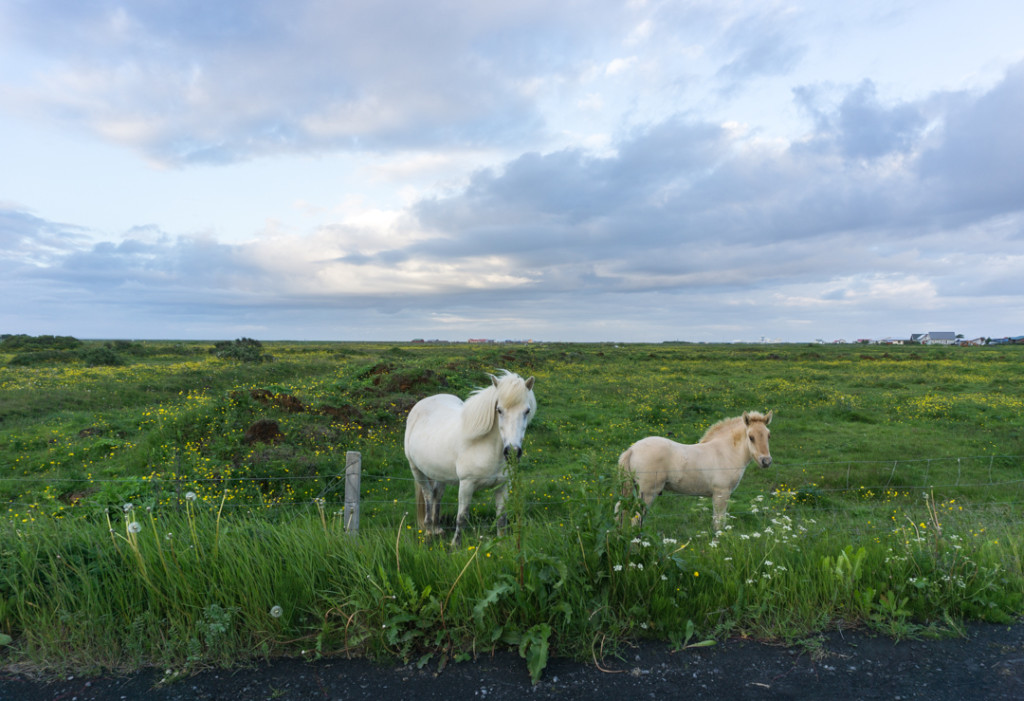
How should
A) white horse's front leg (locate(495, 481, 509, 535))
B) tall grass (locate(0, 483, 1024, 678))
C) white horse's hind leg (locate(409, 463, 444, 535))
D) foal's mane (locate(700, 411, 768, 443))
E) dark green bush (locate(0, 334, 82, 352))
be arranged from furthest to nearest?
dark green bush (locate(0, 334, 82, 352)), foal's mane (locate(700, 411, 768, 443)), white horse's hind leg (locate(409, 463, 444, 535)), white horse's front leg (locate(495, 481, 509, 535)), tall grass (locate(0, 483, 1024, 678))

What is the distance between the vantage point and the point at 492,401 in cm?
613

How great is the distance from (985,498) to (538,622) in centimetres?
989

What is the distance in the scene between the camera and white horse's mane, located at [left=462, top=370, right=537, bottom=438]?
19.0ft

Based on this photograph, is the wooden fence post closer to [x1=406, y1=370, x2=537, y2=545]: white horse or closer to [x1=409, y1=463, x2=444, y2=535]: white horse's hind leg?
[x1=406, y1=370, x2=537, y2=545]: white horse

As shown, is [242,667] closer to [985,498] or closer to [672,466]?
[672,466]

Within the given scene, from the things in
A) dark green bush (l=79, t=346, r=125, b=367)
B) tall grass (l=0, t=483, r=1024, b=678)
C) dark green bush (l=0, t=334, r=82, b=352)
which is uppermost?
dark green bush (l=0, t=334, r=82, b=352)

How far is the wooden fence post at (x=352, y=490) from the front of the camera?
548 centimetres

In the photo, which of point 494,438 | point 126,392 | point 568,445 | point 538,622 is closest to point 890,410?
point 568,445

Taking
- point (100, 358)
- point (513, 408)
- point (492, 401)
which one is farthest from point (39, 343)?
point (513, 408)

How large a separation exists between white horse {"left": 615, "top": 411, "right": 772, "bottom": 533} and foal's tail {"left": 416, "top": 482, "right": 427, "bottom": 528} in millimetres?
2865

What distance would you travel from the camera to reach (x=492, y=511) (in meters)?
8.58

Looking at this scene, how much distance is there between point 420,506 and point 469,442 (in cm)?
192

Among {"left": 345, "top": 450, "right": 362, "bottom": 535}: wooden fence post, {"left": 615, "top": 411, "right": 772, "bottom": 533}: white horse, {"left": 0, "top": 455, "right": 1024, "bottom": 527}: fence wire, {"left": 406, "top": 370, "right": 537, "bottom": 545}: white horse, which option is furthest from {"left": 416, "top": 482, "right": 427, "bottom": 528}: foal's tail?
{"left": 615, "top": 411, "right": 772, "bottom": 533}: white horse

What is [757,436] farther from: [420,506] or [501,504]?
[420,506]
